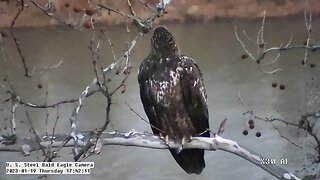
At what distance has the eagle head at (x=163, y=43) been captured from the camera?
1.70 m

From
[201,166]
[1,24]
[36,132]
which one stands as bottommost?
→ [201,166]

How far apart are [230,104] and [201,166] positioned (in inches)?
7.2

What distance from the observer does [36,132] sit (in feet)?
5.68

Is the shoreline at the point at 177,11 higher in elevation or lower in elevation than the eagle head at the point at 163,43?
higher

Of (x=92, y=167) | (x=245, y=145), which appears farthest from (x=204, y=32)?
(x=92, y=167)

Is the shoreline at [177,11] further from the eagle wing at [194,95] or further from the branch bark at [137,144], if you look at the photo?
the branch bark at [137,144]

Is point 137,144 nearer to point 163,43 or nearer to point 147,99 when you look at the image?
point 147,99

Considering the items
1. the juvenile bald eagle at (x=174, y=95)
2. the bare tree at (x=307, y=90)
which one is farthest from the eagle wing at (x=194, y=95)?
the bare tree at (x=307, y=90)

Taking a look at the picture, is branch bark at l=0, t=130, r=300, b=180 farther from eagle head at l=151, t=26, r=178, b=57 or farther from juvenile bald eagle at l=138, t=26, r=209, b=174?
eagle head at l=151, t=26, r=178, b=57

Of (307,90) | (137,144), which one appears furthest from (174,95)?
(307,90)

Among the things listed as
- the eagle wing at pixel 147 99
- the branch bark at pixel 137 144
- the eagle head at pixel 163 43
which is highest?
the eagle head at pixel 163 43

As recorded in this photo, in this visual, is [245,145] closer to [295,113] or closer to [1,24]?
[295,113]

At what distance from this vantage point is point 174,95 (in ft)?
5.61

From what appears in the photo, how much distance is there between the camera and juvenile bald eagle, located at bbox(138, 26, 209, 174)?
170cm
